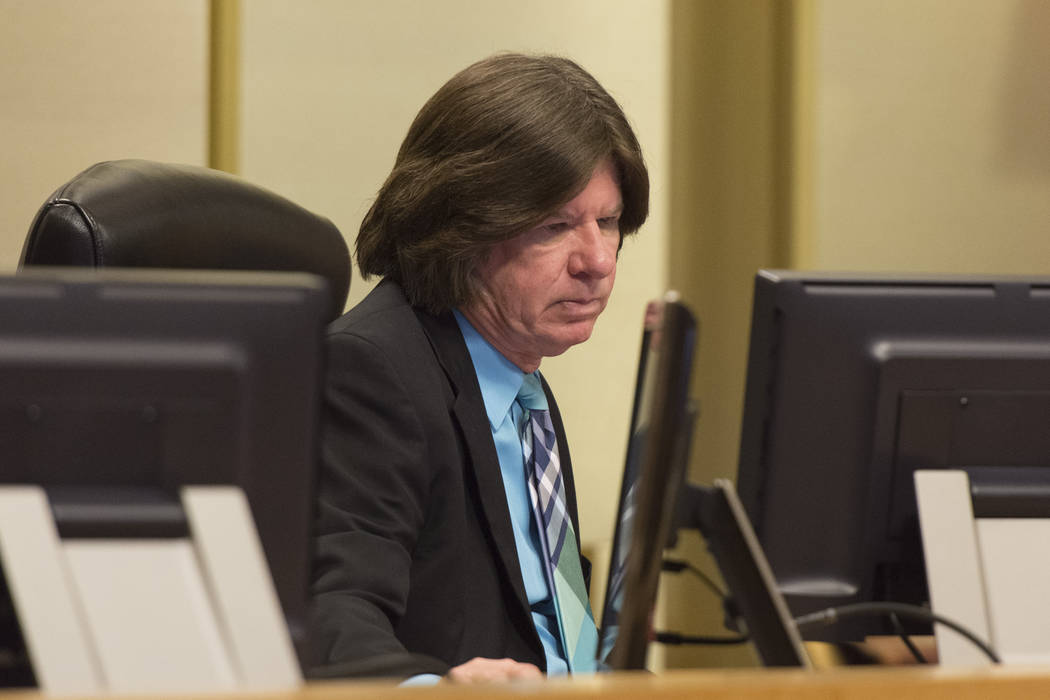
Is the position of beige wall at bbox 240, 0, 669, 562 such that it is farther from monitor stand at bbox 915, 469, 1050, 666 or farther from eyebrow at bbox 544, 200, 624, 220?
monitor stand at bbox 915, 469, 1050, 666

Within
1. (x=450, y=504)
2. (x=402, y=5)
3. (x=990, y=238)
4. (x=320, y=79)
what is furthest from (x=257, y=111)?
(x=990, y=238)

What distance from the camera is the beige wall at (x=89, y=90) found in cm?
223

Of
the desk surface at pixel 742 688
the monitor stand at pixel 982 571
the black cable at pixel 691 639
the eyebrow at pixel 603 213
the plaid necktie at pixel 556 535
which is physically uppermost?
the eyebrow at pixel 603 213

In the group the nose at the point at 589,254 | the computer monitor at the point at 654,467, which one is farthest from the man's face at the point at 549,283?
the computer monitor at the point at 654,467

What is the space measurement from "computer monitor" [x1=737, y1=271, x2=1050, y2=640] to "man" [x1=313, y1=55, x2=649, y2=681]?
0.36 metres

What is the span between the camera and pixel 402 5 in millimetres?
2549

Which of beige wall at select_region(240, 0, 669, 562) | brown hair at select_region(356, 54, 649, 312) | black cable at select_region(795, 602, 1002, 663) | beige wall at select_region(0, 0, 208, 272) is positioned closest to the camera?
black cable at select_region(795, 602, 1002, 663)

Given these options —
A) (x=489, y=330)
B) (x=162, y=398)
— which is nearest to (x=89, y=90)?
(x=489, y=330)

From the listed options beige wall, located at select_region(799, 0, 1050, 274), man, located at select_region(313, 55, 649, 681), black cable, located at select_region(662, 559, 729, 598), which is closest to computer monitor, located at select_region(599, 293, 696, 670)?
black cable, located at select_region(662, 559, 729, 598)

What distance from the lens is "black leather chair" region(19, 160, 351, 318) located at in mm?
1238

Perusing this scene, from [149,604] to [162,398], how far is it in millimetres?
124

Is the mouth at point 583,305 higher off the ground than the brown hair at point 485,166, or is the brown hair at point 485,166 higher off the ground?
the brown hair at point 485,166

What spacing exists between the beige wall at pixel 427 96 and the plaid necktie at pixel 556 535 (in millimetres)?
1074

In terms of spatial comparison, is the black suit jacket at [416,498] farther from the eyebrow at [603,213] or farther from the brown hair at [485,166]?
the eyebrow at [603,213]
